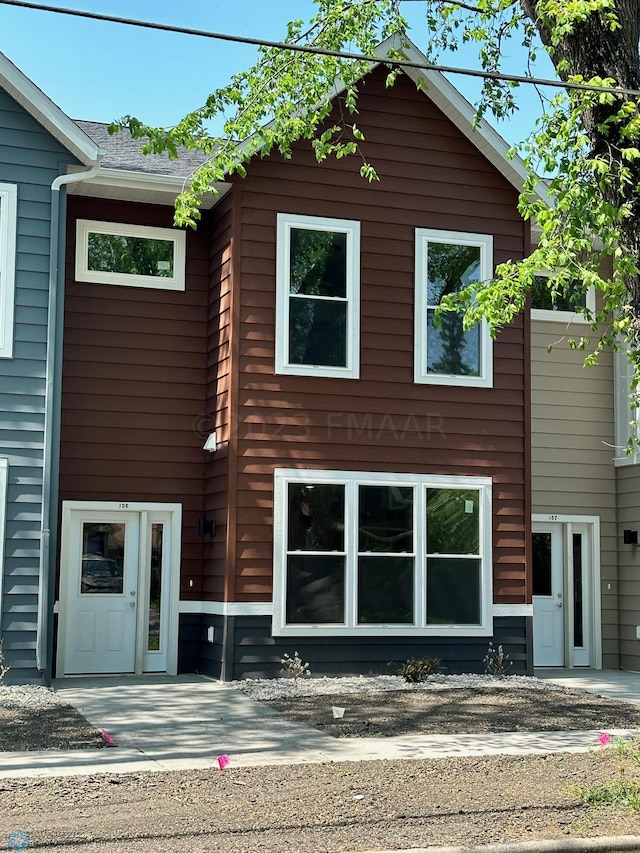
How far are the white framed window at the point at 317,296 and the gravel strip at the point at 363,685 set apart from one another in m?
3.63

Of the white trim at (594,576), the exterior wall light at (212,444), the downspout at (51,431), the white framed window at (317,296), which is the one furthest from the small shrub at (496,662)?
the downspout at (51,431)

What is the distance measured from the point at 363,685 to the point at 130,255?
19.7 ft

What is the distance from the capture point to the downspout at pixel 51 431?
11.7m

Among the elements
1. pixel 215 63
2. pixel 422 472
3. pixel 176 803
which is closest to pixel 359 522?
pixel 422 472

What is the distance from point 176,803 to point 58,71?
29.0 feet

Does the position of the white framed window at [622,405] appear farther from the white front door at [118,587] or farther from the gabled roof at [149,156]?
the white front door at [118,587]

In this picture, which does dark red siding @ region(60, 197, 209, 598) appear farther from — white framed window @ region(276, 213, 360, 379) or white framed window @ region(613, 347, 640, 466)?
white framed window @ region(613, 347, 640, 466)

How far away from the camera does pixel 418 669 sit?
1259cm

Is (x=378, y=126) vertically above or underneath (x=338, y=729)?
above

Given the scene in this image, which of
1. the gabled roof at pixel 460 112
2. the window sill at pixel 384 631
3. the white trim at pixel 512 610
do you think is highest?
the gabled roof at pixel 460 112

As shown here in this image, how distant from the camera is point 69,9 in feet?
23.8

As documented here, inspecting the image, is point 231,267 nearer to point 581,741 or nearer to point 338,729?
point 338,729

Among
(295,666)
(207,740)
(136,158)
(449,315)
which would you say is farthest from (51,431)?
(449,315)

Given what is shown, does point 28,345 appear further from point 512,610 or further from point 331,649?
point 512,610
